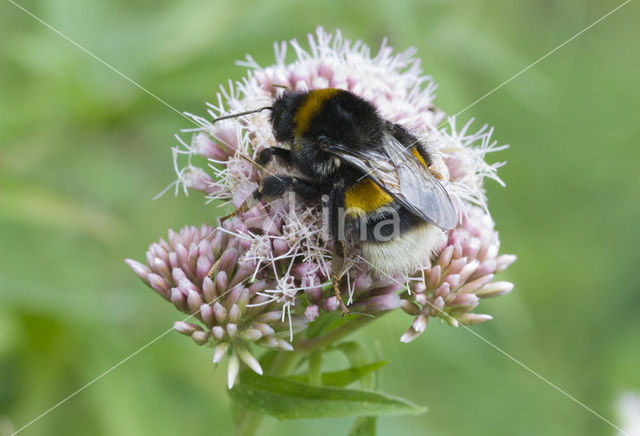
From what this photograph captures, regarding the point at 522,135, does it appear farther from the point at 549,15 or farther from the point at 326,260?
the point at 326,260

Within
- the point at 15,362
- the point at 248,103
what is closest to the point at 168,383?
the point at 15,362

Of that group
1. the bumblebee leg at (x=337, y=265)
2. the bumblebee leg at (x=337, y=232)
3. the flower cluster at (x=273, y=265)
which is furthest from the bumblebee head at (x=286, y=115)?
the bumblebee leg at (x=337, y=265)

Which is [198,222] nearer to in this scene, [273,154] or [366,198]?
[273,154]

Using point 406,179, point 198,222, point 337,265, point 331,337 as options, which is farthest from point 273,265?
point 198,222

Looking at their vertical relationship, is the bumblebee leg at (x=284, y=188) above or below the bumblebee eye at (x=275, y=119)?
below

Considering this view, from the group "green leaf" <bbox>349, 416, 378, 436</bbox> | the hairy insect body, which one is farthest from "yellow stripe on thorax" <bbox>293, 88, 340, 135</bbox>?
"green leaf" <bbox>349, 416, 378, 436</bbox>

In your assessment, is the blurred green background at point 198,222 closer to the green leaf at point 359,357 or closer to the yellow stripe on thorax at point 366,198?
→ the green leaf at point 359,357

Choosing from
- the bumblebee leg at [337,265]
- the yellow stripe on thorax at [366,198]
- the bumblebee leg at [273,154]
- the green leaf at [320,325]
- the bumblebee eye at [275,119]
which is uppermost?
the bumblebee eye at [275,119]
